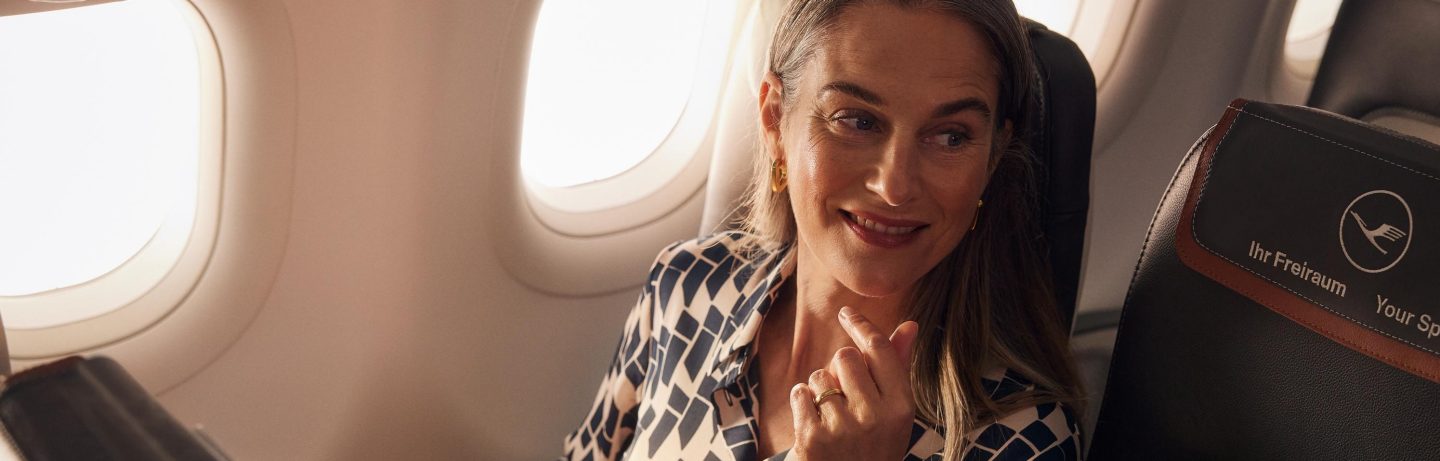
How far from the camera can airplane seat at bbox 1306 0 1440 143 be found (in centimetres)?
194

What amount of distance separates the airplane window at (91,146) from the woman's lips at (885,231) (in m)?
1.02

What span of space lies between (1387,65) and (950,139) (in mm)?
1044

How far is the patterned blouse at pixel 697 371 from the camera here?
1.64m

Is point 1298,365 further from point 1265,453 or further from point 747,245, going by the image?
point 747,245

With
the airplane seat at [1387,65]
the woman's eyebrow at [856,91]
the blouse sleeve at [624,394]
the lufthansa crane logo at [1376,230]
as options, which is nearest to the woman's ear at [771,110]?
the woman's eyebrow at [856,91]

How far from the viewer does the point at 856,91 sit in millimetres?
1429

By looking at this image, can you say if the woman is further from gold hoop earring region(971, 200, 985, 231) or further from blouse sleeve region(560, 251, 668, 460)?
blouse sleeve region(560, 251, 668, 460)

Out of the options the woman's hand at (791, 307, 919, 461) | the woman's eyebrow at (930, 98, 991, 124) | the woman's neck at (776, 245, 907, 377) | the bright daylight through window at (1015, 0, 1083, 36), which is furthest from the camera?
the bright daylight through window at (1015, 0, 1083, 36)

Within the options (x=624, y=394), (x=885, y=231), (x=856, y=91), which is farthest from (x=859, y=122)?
(x=624, y=394)

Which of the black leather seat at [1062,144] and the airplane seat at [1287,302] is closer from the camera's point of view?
the airplane seat at [1287,302]

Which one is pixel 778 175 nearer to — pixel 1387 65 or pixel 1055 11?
pixel 1387 65

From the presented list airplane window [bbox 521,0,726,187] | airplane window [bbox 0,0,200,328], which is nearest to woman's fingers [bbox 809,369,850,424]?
airplane window [bbox 0,0,200,328]

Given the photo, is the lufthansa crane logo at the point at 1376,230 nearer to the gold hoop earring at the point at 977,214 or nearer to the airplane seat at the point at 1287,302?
the airplane seat at the point at 1287,302

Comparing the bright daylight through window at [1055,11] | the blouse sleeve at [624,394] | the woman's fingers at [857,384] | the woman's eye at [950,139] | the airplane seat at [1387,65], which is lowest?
the blouse sleeve at [624,394]
